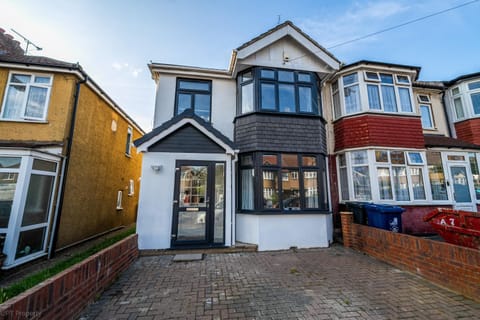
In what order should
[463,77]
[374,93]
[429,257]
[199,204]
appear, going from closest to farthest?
1. [429,257]
2. [199,204]
3. [374,93]
4. [463,77]

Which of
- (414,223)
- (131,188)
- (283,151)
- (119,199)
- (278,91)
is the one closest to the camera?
(283,151)

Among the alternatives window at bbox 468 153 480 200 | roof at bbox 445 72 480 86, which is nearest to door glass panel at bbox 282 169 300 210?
window at bbox 468 153 480 200

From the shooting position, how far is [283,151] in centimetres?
672

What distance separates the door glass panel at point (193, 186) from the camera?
6.01 meters

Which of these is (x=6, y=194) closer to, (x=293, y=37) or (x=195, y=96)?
(x=195, y=96)

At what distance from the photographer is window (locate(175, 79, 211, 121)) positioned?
7.68m

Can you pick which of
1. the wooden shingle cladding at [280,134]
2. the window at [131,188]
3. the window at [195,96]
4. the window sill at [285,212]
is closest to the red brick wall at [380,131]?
the wooden shingle cladding at [280,134]

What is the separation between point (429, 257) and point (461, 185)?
7.05m

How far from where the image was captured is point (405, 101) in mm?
8242

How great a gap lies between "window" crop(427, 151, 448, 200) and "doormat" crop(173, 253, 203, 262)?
30.8ft

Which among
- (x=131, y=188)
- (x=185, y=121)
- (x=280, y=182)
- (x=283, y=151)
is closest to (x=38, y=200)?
(x=185, y=121)

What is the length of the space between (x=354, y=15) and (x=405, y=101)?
164 inches

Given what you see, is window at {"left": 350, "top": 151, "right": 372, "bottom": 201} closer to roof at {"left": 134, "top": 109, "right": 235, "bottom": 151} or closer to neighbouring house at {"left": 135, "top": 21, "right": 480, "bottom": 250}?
neighbouring house at {"left": 135, "top": 21, "right": 480, "bottom": 250}

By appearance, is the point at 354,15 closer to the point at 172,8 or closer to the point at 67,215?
the point at 172,8
